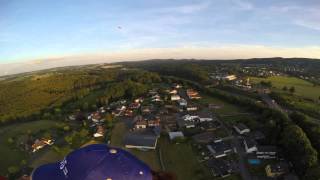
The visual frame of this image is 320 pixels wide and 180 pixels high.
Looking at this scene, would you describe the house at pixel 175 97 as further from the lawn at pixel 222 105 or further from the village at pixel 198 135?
the lawn at pixel 222 105

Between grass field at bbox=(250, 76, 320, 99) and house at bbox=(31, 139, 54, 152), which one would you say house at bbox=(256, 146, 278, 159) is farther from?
grass field at bbox=(250, 76, 320, 99)

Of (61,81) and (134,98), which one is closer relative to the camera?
(134,98)

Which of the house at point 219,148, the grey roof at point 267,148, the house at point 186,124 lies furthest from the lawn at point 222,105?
the grey roof at point 267,148

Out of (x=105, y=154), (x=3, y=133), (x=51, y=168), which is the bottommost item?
(x=3, y=133)

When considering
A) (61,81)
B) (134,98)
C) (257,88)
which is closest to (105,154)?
(134,98)

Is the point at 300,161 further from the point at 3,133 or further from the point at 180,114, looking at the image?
the point at 3,133
